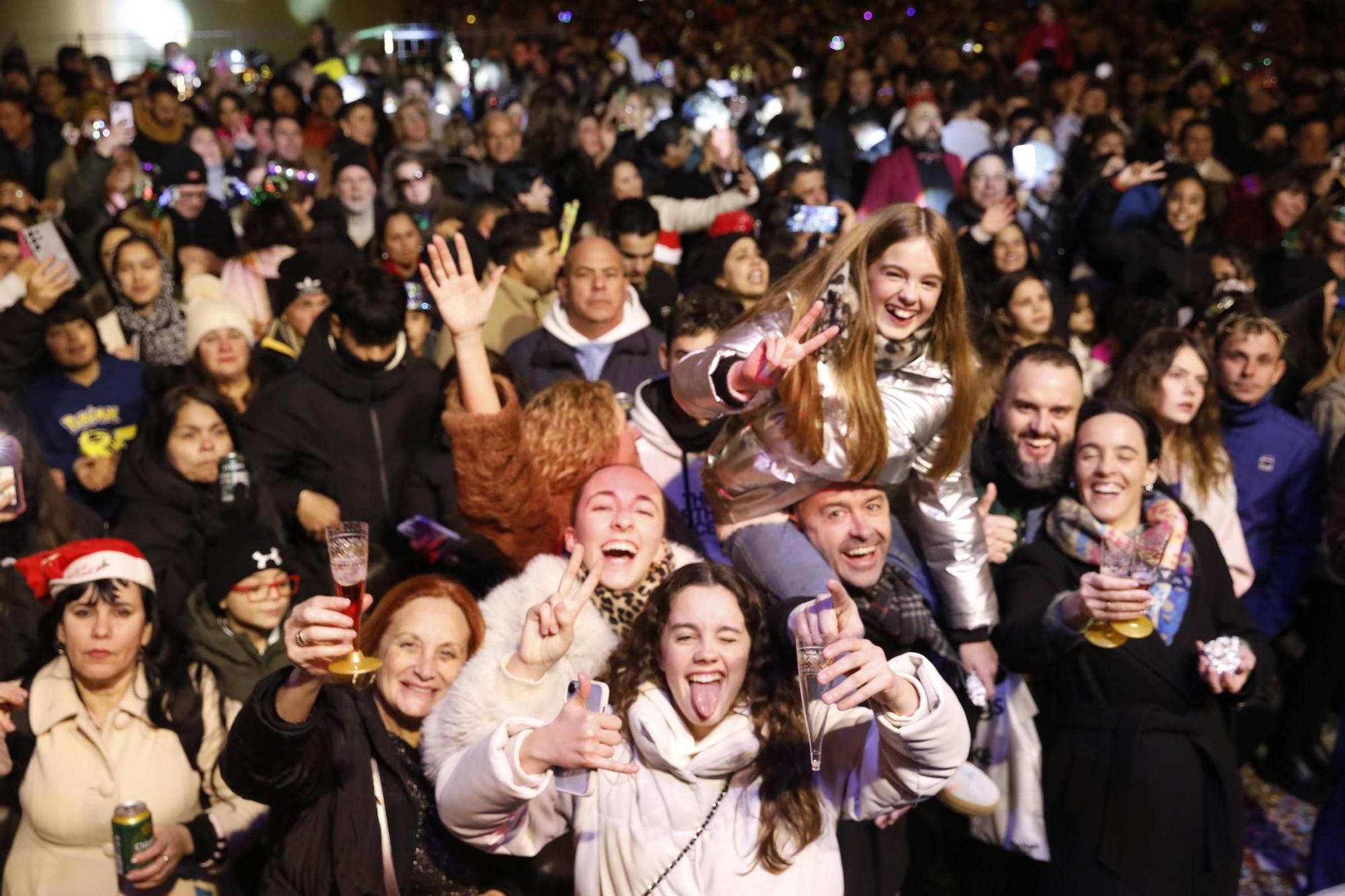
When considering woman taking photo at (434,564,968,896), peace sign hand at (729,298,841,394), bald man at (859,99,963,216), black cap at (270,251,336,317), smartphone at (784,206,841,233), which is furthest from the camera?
bald man at (859,99,963,216)

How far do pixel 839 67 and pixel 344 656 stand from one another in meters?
10.3

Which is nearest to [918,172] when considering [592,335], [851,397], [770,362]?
[592,335]

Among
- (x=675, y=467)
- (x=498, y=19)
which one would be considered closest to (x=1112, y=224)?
(x=675, y=467)

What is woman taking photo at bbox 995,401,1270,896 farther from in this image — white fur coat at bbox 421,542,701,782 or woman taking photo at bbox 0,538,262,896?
woman taking photo at bbox 0,538,262,896

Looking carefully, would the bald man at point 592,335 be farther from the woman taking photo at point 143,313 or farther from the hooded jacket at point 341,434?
the woman taking photo at point 143,313

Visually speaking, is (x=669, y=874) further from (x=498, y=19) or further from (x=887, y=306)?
(x=498, y=19)

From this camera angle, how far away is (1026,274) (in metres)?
5.39

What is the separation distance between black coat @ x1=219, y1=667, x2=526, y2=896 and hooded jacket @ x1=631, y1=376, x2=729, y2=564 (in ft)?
3.50

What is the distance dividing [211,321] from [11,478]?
133 centimetres

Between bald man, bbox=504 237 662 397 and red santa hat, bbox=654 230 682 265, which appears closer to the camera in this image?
bald man, bbox=504 237 662 397

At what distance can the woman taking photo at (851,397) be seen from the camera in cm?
304

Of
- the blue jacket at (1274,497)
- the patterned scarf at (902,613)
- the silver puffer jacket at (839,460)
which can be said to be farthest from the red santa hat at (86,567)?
the blue jacket at (1274,497)

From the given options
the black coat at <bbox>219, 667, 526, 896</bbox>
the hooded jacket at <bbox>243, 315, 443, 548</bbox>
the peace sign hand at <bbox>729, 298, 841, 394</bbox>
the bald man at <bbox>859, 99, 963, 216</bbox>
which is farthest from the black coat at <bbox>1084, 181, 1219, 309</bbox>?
the black coat at <bbox>219, 667, 526, 896</bbox>

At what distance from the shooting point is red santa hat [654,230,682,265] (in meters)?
6.77
